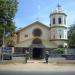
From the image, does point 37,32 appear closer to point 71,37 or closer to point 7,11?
point 71,37

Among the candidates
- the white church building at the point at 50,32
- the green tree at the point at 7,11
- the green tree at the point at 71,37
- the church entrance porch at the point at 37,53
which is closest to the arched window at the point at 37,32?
the white church building at the point at 50,32

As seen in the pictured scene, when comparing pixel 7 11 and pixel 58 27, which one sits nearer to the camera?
pixel 7 11

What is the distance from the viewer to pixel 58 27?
60.9 m

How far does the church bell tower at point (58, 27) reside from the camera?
60.4 metres

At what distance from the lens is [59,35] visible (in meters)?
60.6

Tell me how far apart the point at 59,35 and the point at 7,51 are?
2157cm

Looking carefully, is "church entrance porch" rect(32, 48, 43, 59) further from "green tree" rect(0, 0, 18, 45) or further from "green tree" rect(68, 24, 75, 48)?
"green tree" rect(0, 0, 18, 45)

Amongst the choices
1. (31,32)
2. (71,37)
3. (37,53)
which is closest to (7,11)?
(37,53)

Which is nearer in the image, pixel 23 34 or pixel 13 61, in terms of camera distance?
pixel 13 61

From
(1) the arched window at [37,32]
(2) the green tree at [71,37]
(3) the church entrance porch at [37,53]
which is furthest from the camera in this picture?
(1) the arched window at [37,32]

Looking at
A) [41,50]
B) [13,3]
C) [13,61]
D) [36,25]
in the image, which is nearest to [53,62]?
[13,61]

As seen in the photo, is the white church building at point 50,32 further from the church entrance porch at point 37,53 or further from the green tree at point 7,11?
the green tree at point 7,11

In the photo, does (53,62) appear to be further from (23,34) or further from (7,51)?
(23,34)

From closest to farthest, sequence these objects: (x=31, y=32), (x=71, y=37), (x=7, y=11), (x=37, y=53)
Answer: (x=7, y=11), (x=37, y=53), (x=71, y=37), (x=31, y=32)
